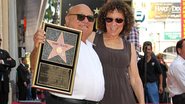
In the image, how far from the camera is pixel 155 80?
34.2 ft

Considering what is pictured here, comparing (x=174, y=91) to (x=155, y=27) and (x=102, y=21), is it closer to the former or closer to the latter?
(x=102, y=21)

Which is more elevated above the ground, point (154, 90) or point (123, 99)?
point (123, 99)

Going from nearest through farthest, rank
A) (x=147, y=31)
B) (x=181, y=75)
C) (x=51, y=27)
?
(x=51, y=27) < (x=181, y=75) < (x=147, y=31)

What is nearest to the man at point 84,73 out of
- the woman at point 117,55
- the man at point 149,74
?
the woman at point 117,55

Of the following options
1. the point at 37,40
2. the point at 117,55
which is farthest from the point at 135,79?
the point at 37,40

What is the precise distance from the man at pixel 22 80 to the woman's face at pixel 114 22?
12.0m

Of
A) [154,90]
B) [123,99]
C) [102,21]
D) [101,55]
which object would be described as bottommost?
[154,90]

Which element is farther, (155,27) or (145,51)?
(155,27)

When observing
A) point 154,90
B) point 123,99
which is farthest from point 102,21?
point 154,90

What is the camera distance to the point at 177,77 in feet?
21.9

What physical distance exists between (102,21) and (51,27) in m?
1.21

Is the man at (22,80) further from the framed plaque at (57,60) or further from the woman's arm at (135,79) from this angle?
the framed plaque at (57,60)

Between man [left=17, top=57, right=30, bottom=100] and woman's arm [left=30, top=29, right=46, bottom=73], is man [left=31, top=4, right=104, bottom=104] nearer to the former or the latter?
woman's arm [left=30, top=29, right=46, bottom=73]

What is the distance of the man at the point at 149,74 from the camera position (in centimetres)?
1005
